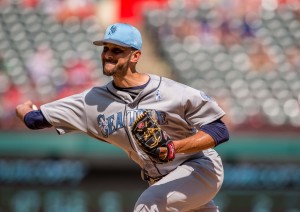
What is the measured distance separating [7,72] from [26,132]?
7.20ft

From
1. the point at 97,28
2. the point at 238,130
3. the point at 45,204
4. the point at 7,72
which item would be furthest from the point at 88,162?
the point at 97,28

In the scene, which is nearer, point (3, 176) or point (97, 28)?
point (3, 176)

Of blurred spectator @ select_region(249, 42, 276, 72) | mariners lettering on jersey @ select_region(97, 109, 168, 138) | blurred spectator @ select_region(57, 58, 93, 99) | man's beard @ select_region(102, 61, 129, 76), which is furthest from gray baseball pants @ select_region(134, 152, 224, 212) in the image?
blurred spectator @ select_region(249, 42, 276, 72)

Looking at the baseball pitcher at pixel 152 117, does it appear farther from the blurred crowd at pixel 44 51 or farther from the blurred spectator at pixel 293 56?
the blurred spectator at pixel 293 56

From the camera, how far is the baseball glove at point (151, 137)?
152 inches

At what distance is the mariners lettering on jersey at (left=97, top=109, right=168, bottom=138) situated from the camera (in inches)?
171

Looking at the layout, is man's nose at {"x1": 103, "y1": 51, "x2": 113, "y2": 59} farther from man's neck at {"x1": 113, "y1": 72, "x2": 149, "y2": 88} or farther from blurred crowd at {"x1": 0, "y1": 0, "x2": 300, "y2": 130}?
blurred crowd at {"x1": 0, "y1": 0, "x2": 300, "y2": 130}

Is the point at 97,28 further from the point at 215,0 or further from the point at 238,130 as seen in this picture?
the point at 238,130

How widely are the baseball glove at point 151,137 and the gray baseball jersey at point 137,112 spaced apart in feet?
1.31

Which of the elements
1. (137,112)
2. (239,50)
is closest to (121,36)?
(137,112)

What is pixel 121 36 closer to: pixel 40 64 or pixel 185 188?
pixel 185 188

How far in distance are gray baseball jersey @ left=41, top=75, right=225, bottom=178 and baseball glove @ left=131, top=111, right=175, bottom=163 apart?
15.7 inches

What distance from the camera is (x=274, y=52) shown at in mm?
10820

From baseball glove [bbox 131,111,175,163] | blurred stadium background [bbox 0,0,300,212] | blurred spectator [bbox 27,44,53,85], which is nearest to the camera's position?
baseball glove [bbox 131,111,175,163]
